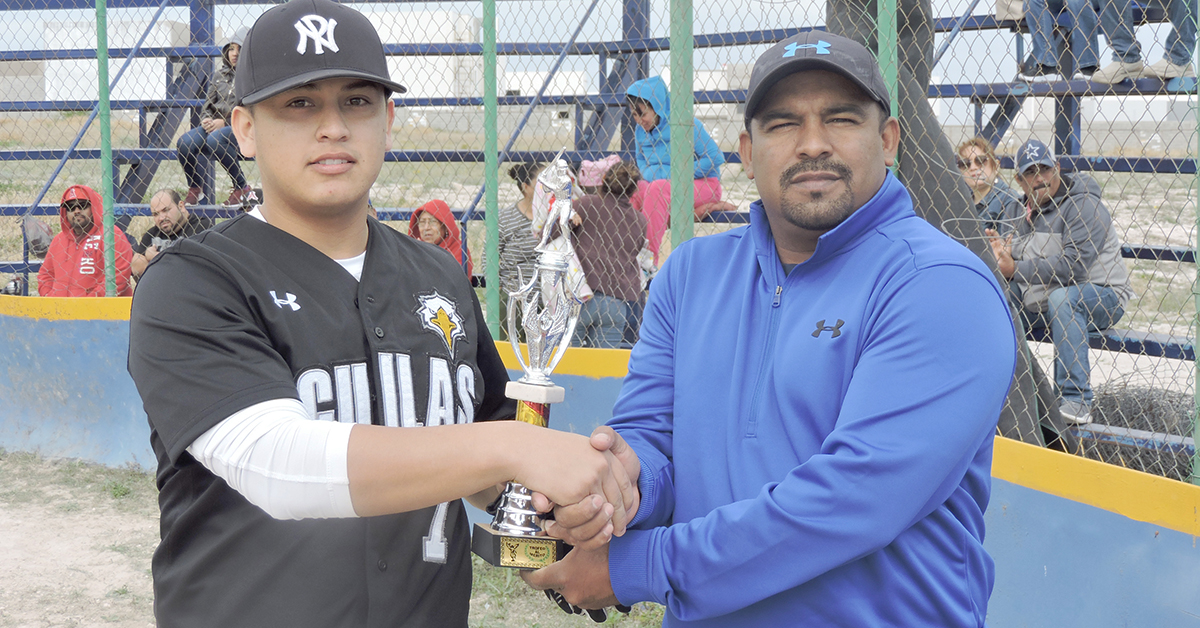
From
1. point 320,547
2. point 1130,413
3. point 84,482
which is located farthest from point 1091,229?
point 84,482

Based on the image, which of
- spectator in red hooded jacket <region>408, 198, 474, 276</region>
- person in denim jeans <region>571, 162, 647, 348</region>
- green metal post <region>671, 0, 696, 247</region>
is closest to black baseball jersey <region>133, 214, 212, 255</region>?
spectator in red hooded jacket <region>408, 198, 474, 276</region>

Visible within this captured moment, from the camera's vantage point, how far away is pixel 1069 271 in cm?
462

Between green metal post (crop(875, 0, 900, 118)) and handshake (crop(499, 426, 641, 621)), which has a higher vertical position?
green metal post (crop(875, 0, 900, 118))

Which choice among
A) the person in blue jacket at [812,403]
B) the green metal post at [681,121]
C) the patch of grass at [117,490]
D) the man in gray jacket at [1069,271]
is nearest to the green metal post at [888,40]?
the green metal post at [681,121]

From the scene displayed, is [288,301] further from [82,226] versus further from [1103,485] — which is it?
[82,226]

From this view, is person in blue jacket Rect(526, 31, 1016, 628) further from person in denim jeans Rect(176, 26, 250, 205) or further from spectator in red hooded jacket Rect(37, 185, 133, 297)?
person in denim jeans Rect(176, 26, 250, 205)

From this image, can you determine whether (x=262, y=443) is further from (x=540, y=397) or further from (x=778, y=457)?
(x=778, y=457)

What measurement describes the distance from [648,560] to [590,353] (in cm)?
303

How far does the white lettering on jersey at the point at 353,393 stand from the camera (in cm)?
159

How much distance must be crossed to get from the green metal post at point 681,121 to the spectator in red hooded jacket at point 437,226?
1.72m

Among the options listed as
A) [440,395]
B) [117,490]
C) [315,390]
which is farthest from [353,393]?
[117,490]

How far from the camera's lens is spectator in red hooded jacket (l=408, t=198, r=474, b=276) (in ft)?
18.4

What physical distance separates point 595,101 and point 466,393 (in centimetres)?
617

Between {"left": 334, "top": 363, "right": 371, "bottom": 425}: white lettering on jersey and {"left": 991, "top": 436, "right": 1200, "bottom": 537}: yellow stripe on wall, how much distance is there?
2389mm
